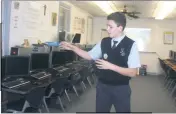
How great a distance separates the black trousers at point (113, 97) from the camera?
204 centimetres

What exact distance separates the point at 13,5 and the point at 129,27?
7.42m

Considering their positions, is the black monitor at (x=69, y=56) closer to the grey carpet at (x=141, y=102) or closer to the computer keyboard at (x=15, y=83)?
the grey carpet at (x=141, y=102)

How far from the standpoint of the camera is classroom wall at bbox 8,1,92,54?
4.36 metres

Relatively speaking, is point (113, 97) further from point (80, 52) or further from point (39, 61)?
point (39, 61)

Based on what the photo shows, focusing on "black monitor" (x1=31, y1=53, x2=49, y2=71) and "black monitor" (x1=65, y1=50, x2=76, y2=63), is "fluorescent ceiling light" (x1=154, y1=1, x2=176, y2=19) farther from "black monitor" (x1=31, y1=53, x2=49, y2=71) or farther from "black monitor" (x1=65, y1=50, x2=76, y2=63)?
"black monitor" (x1=31, y1=53, x2=49, y2=71)

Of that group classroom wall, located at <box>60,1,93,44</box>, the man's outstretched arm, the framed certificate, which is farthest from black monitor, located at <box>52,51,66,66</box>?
the framed certificate

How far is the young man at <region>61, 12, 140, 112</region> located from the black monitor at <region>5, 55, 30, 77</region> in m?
1.91

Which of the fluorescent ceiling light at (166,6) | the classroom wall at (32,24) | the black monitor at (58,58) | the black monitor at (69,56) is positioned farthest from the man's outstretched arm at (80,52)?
the fluorescent ceiling light at (166,6)

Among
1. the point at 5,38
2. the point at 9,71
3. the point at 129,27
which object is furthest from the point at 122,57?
the point at 129,27

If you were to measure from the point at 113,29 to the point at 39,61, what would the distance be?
2.70m

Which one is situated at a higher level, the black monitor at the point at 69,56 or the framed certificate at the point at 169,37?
the framed certificate at the point at 169,37

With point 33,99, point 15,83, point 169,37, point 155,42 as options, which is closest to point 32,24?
point 15,83

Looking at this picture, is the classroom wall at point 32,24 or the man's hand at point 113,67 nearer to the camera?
the man's hand at point 113,67

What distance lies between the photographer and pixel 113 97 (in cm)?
209
